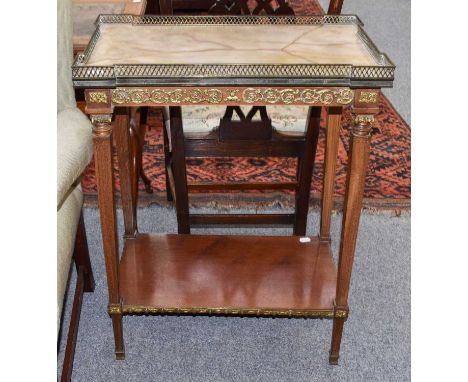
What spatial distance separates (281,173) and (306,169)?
2.48 feet

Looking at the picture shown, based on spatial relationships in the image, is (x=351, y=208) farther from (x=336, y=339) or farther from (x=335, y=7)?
(x=335, y=7)

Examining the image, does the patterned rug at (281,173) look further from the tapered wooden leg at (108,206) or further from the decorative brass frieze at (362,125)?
the decorative brass frieze at (362,125)

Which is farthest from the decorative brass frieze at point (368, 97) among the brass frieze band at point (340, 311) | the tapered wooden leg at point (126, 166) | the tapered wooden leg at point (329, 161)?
the tapered wooden leg at point (126, 166)

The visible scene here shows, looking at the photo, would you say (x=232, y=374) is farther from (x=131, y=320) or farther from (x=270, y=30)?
(x=270, y=30)

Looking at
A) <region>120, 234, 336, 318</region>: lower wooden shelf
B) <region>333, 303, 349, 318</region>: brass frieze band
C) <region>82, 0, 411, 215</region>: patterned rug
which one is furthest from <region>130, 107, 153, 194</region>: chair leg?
<region>333, 303, 349, 318</region>: brass frieze band

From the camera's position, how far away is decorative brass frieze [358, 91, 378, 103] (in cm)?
150

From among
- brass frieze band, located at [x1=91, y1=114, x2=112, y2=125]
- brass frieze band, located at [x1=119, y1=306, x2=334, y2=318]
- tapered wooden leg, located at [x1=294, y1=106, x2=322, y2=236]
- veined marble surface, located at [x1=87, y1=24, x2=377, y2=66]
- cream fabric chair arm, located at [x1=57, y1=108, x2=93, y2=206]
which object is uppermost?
veined marble surface, located at [x1=87, y1=24, x2=377, y2=66]

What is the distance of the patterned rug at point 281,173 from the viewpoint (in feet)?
9.14

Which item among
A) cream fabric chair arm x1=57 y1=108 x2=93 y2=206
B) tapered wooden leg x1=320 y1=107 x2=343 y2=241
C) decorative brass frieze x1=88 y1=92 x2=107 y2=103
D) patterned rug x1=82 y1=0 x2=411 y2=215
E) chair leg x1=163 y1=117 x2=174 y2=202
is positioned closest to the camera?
decorative brass frieze x1=88 y1=92 x2=107 y2=103

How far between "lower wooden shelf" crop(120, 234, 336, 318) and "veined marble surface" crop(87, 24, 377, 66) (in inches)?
31.7

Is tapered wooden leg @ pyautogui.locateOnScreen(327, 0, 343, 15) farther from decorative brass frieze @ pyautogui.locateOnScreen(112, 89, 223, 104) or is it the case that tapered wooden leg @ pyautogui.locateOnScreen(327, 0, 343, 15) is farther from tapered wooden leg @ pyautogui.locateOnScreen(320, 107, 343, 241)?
decorative brass frieze @ pyautogui.locateOnScreen(112, 89, 223, 104)

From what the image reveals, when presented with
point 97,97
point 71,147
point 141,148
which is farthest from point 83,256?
point 97,97

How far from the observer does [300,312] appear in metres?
1.92

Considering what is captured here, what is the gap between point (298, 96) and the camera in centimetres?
150
